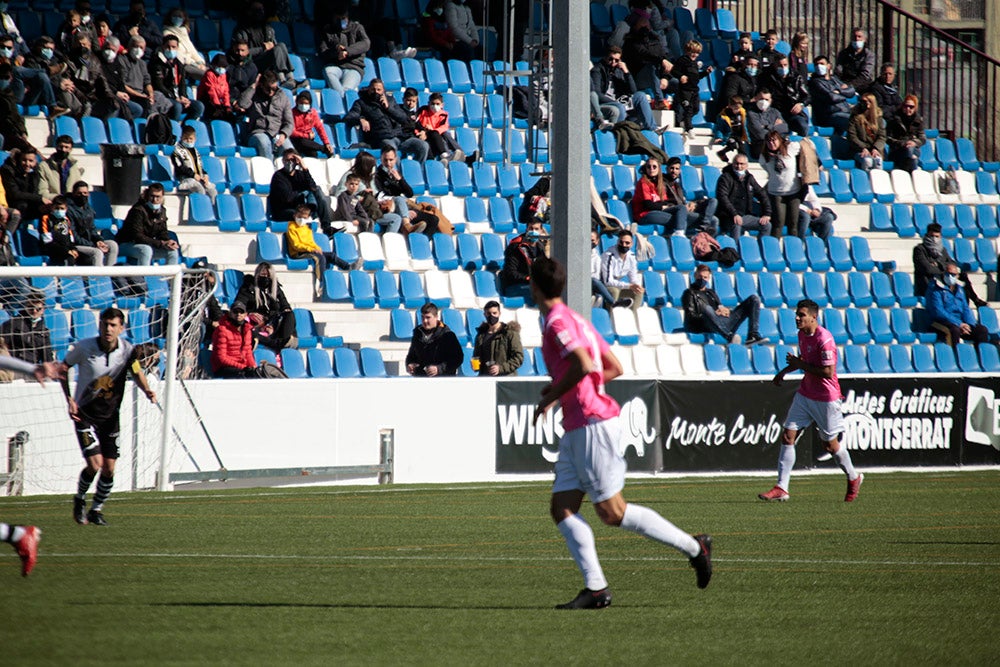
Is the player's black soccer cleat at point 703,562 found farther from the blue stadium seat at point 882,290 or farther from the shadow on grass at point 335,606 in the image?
the blue stadium seat at point 882,290

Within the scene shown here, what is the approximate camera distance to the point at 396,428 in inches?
703

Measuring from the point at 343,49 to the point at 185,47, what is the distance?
2.64 meters

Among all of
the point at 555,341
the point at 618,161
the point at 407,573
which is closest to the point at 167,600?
the point at 407,573

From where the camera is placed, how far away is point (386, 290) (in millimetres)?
21031

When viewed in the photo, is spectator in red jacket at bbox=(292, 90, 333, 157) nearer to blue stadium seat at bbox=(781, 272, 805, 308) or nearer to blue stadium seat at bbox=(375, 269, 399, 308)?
Answer: blue stadium seat at bbox=(375, 269, 399, 308)

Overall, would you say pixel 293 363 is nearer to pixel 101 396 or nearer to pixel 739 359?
pixel 101 396

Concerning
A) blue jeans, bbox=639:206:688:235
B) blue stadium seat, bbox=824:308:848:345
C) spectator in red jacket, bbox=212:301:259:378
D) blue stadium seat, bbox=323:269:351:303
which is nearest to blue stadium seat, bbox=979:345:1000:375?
blue stadium seat, bbox=824:308:848:345

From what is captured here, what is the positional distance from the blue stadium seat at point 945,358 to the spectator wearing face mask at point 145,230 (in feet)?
40.7

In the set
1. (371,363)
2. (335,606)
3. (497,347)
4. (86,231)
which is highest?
(86,231)

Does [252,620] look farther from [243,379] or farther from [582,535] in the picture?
[243,379]

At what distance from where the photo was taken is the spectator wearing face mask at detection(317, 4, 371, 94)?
23906 mm

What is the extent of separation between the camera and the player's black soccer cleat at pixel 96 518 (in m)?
12.5

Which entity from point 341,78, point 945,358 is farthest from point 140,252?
point 945,358

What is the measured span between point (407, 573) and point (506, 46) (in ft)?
50.3
